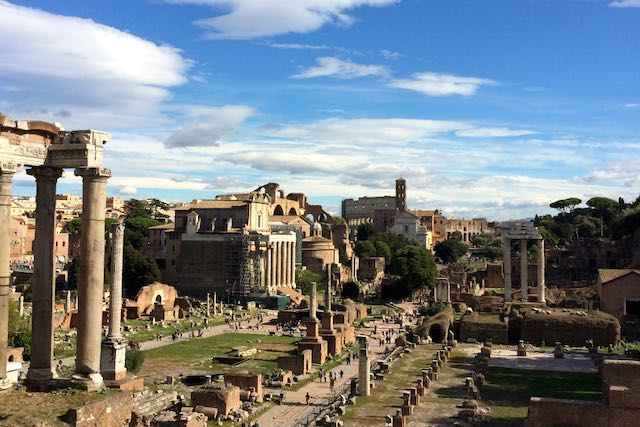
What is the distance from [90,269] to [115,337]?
4601 mm

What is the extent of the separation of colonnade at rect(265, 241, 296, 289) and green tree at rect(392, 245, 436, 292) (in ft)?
33.9

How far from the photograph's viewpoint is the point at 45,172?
12.5 m

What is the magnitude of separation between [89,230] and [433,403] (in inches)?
532

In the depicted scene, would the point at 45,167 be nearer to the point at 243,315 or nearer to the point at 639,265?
the point at 243,315

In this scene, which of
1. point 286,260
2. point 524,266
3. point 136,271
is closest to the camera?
point 524,266

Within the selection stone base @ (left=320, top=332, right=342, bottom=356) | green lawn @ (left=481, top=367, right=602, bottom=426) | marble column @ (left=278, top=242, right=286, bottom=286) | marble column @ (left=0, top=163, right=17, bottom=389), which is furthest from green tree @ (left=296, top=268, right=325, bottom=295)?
marble column @ (left=0, top=163, right=17, bottom=389)

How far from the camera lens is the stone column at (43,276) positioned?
12445mm

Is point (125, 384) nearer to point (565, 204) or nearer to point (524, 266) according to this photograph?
point (524, 266)

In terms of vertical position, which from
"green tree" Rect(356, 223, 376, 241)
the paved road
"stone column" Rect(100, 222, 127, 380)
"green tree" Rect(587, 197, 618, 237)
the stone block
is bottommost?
the paved road

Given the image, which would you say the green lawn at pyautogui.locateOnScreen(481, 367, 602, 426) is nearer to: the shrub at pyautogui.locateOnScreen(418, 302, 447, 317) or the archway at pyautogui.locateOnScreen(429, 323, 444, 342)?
the archway at pyautogui.locateOnScreen(429, 323, 444, 342)

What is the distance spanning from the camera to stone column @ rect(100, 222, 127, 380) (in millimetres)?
15602

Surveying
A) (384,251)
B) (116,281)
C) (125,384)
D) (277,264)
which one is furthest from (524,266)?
(384,251)

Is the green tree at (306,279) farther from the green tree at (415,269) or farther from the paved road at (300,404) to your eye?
the paved road at (300,404)

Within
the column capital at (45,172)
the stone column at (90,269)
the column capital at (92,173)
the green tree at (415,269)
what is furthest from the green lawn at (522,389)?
the green tree at (415,269)
